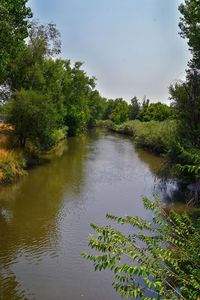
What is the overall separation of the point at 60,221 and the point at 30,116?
1224cm

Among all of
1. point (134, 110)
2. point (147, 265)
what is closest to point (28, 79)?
point (147, 265)

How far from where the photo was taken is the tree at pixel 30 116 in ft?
85.0

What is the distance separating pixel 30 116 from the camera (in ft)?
85.0

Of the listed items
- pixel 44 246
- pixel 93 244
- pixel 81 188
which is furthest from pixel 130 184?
pixel 93 244

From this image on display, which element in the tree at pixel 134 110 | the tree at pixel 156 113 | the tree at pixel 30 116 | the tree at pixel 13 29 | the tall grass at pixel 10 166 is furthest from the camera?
the tree at pixel 134 110

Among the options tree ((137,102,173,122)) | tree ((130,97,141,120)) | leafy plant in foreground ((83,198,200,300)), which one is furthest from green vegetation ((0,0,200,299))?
tree ((130,97,141,120))

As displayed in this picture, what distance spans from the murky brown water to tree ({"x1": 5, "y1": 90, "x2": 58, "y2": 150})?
2.61 m

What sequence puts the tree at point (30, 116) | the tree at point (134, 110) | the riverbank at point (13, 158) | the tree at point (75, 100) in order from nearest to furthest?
the riverbank at point (13, 158) < the tree at point (30, 116) < the tree at point (75, 100) < the tree at point (134, 110)

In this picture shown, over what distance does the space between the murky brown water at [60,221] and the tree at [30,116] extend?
2.61 m

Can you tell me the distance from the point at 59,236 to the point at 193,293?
1015cm

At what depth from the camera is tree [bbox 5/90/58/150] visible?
85.0ft

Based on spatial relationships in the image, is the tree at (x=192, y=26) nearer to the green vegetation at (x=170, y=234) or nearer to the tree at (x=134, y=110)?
the green vegetation at (x=170, y=234)

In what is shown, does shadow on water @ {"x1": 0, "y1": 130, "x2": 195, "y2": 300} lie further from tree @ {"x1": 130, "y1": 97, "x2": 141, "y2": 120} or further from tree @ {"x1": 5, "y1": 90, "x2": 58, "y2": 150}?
tree @ {"x1": 130, "y1": 97, "x2": 141, "y2": 120}

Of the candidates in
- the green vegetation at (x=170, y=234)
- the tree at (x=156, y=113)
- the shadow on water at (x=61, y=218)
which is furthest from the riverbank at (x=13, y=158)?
the tree at (x=156, y=113)
